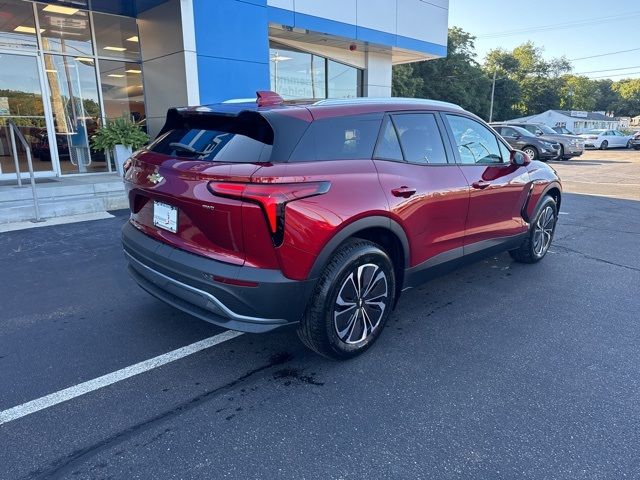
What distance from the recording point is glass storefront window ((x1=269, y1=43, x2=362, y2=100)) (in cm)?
1310

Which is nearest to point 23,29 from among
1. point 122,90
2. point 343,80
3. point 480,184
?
point 122,90

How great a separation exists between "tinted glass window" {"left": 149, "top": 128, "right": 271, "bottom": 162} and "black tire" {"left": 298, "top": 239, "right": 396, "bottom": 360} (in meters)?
0.84

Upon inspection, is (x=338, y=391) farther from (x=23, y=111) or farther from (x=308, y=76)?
(x=308, y=76)

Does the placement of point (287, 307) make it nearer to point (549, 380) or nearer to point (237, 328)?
point (237, 328)

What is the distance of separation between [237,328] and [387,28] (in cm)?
1277

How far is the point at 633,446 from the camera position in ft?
7.59

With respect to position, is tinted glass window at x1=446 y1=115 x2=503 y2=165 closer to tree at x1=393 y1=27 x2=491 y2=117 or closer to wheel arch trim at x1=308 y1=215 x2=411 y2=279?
wheel arch trim at x1=308 y1=215 x2=411 y2=279

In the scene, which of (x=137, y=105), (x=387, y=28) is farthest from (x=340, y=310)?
(x=387, y=28)

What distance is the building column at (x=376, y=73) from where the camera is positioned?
49.0 feet

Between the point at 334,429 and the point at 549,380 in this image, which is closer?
the point at 334,429

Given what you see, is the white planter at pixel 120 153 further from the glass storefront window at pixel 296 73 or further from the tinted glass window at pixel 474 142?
the tinted glass window at pixel 474 142

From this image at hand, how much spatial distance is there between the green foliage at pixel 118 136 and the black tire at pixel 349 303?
7831mm

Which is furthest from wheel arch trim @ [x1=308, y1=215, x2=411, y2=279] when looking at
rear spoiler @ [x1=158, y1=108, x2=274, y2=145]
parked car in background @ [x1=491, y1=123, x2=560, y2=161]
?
parked car in background @ [x1=491, y1=123, x2=560, y2=161]

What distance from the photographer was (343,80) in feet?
48.6
